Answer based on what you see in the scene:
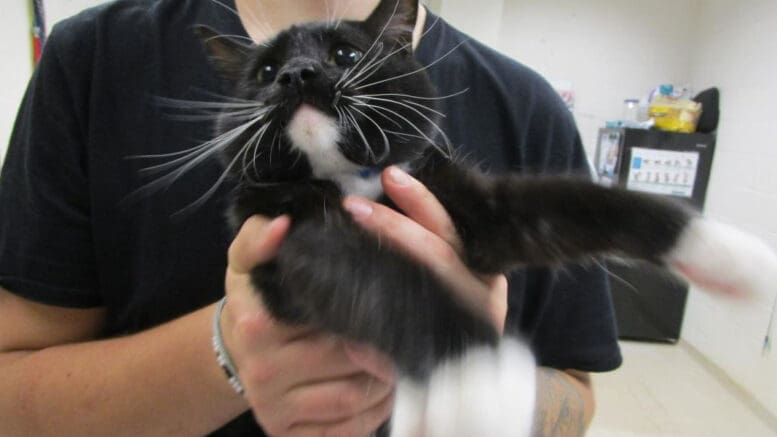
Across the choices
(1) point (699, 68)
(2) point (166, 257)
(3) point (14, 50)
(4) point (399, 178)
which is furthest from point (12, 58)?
(1) point (699, 68)

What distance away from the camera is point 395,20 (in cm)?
76

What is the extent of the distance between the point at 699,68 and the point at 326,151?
383 cm

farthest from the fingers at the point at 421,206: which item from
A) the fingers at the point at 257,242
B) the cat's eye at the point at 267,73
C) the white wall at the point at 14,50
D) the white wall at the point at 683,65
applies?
the white wall at the point at 14,50

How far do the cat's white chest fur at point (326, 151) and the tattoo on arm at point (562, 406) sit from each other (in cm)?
41

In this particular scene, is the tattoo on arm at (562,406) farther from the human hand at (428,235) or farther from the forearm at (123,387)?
the forearm at (123,387)

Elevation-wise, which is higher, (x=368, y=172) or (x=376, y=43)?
(x=376, y=43)

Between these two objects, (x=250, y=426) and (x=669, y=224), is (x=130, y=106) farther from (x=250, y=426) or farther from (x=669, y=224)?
(x=669, y=224)

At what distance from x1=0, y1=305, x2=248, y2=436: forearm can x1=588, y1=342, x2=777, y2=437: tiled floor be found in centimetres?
209

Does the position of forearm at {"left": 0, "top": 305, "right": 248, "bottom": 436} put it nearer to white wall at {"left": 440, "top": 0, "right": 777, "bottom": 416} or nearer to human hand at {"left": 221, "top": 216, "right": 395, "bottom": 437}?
human hand at {"left": 221, "top": 216, "right": 395, "bottom": 437}

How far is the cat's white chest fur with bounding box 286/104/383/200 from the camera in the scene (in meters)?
0.60

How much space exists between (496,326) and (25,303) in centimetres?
68

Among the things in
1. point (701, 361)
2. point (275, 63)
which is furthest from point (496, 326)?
point (701, 361)

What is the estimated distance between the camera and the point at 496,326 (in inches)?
20.1

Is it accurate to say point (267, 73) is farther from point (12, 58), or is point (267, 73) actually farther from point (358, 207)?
point (12, 58)
